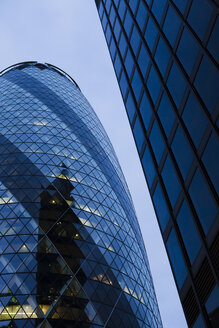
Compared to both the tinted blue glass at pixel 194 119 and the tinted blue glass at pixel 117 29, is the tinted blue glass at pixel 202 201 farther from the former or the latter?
the tinted blue glass at pixel 117 29

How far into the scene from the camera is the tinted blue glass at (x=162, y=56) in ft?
45.4

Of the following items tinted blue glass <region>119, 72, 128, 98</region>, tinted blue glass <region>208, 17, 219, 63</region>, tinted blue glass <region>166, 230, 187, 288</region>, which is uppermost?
tinted blue glass <region>119, 72, 128, 98</region>

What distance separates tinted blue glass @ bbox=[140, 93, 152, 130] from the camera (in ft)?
51.4

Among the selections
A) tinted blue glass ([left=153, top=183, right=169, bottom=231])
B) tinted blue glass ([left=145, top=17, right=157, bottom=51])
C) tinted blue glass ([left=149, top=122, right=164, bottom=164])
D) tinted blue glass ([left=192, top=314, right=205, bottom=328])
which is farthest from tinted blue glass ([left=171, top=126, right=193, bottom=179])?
tinted blue glass ([left=145, top=17, right=157, bottom=51])

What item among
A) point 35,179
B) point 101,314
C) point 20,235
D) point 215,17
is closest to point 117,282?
point 101,314

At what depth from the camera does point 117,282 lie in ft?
99.8

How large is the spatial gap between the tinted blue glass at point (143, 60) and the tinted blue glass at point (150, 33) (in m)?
0.54

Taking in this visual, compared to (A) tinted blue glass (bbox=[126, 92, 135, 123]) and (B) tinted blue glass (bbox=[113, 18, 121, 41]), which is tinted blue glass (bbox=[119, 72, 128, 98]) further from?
(B) tinted blue glass (bbox=[113, 18, 121, 41])

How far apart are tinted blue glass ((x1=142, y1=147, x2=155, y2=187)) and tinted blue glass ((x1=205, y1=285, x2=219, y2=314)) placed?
6.01 meters

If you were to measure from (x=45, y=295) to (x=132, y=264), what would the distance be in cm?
1156

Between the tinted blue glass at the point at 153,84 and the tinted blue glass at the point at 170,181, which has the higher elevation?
the tinted blue glass at the point at 153,84

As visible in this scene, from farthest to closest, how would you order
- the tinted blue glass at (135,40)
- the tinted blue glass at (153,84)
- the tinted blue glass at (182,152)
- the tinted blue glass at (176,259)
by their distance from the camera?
the tinted blue glass at (135,40) → the tinted blue glass at (153,84) → the tinted blue glass at (176,259) → the tinted blue glass at (182,152)

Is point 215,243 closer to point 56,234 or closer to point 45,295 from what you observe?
point 45,295

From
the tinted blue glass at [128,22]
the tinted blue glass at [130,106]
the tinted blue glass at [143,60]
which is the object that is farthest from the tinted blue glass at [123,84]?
the tinted blue glass at [143,60]
